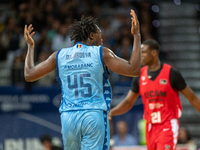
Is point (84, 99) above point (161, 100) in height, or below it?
above

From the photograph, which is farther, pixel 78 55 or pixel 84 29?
pixel 84 29

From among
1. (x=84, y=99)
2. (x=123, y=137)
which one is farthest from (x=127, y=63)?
(x=123, y=137)

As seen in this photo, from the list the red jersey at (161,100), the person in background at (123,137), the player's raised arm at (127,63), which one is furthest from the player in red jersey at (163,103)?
the person in background at (123,137)

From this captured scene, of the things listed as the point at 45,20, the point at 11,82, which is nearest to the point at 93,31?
the point at 11,82

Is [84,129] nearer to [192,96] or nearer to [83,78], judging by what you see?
[83,78]

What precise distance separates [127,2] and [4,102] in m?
6.16

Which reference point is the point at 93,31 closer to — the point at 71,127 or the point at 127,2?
the point at 71,127

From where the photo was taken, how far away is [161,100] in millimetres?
5098

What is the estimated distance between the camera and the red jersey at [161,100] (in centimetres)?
505

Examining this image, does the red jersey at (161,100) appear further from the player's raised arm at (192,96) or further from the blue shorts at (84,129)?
the blue shorts at (84,129)

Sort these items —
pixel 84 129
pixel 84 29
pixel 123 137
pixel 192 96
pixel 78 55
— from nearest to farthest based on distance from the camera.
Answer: pixel 84 129, pixel 78 55, pixel 84 29, pixel 192 96, pixel 123 137

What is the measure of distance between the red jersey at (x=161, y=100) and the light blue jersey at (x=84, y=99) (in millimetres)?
1670

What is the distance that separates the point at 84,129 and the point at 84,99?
0.31 meters

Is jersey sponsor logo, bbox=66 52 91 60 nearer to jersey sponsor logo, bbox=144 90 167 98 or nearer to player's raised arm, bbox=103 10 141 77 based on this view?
player's raised arm, bbox=103 10 141 77
